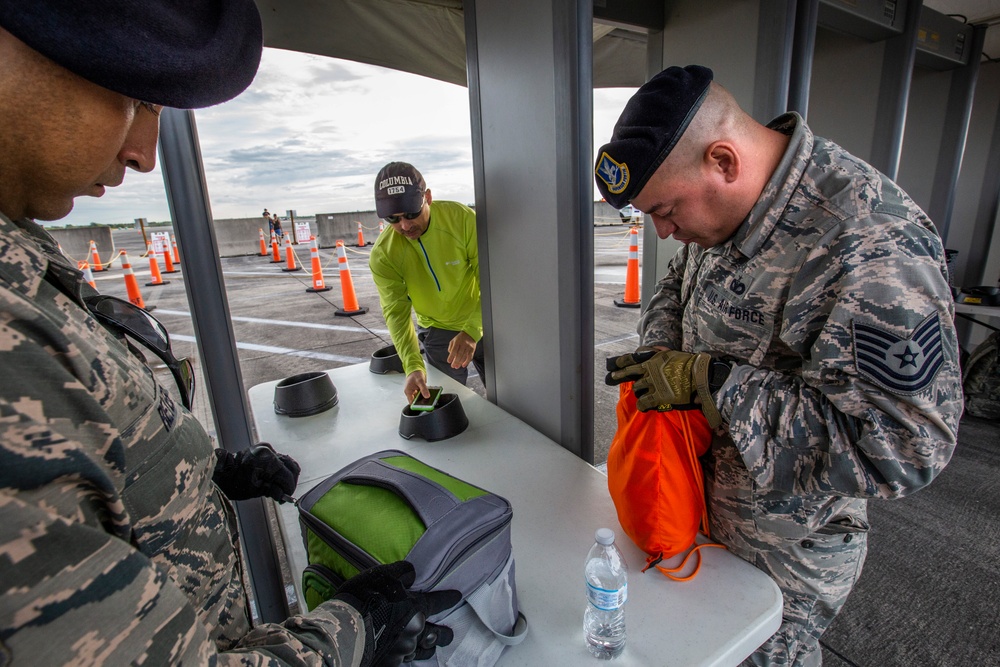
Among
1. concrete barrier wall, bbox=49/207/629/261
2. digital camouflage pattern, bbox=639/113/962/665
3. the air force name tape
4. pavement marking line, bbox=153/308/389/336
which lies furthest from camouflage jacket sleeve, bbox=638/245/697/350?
concrete barrier wall, bbox=49/207/629/261

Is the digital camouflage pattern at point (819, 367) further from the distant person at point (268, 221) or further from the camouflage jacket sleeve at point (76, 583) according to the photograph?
the distant person at point (268, 221)

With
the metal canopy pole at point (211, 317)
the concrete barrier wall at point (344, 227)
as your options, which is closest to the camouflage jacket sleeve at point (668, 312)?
the metal canopy pole at point (211, 317)

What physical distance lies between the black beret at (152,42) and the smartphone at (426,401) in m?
1.32

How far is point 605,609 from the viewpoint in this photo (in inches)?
33.7

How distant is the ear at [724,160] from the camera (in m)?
1.00

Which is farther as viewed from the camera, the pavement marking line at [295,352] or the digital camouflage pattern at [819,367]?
the pavement marking line at [295,352]

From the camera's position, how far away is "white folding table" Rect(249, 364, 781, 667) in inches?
35.5

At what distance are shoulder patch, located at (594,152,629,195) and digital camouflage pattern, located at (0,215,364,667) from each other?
3.12 feet

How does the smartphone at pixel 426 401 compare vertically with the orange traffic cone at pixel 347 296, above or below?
above

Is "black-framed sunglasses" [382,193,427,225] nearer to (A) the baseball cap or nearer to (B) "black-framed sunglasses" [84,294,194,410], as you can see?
(A) the baseball cap

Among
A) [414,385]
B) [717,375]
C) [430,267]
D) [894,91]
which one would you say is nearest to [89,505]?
[717,375]

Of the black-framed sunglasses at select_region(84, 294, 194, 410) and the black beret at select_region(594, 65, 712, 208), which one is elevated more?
the black beret at select_region(594, 65, 712, 208)

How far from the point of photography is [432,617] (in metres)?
0.81

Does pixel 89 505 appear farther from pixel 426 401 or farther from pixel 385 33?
pixel 385 33
